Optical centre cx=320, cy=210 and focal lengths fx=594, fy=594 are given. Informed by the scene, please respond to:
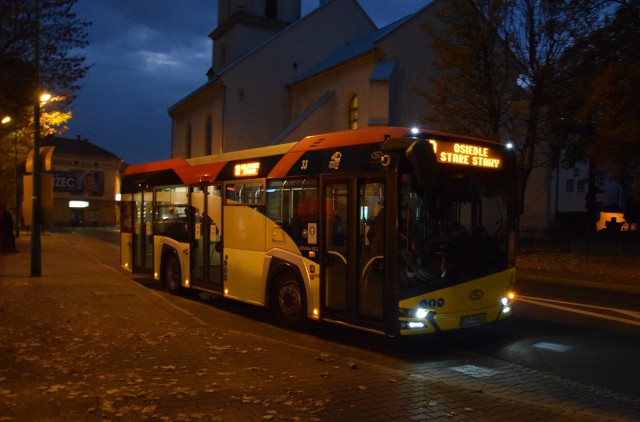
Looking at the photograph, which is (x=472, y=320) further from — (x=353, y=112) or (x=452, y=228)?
(x=353, y=112)

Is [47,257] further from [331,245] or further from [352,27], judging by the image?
[352,27]

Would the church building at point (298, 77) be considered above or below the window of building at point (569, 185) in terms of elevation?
above

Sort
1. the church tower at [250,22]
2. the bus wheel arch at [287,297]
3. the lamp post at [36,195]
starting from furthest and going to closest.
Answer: the church tower at [250,22], the lamp post at [36,195], the bus wheel arch at [287,297]

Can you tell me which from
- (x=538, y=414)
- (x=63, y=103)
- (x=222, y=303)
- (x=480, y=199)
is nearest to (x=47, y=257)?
(x=63, y=103)

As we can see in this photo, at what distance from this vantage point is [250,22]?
143 feet

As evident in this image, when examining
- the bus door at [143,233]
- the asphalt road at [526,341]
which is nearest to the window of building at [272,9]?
the bus door at [143,233]

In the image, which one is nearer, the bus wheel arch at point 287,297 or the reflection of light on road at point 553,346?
the reflection of light on road at point 553,346

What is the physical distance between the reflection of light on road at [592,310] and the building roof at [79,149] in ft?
228

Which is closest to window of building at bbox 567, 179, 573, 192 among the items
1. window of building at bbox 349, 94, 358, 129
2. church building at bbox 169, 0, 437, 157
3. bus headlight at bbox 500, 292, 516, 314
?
church building at bbox 169, 0, 437, 157

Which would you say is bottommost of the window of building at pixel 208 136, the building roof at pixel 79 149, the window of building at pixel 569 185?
the window of building at pixel 569 185

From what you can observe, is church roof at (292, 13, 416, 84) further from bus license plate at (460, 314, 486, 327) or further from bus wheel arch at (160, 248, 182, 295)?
bus license plate at (460, 314, 486, 327)

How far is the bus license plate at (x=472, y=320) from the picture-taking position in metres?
7.88

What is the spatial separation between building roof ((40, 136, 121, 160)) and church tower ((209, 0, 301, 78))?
116ft

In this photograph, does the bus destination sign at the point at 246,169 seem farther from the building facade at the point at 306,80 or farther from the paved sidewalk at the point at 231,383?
the building facade at the point at 306,80
